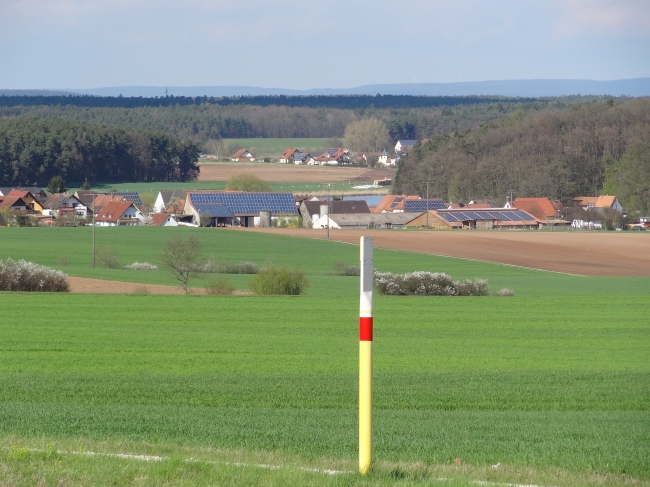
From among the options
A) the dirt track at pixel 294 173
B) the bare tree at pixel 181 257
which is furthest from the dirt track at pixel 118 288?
the dirt track at pixel 294 173

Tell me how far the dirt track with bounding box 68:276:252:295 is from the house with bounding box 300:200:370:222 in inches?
2141

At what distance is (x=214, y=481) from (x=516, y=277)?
4499 centimetres

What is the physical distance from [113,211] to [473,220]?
40763mm

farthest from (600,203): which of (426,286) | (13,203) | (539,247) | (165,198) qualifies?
(426,286)

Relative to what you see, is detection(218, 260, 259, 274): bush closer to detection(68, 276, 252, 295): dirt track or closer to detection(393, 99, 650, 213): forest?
detection(68, 276, 252, 295): dirt track

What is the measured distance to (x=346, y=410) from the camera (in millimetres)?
10859

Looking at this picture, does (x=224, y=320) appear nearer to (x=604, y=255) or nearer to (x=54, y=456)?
(x=54, y=456)

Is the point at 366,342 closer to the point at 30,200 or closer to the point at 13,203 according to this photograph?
the point at 13,203

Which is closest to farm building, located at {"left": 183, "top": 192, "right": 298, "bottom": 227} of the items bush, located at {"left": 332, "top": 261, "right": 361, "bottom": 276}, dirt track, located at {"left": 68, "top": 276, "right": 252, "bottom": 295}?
bush, located at {"left": 332, "top": 261, "right": 361, "bottom": 276}

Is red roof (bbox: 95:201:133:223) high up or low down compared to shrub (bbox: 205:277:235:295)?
down

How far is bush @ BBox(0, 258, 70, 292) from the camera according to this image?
36781 mm

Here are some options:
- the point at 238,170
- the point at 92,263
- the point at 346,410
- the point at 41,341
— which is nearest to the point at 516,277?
the point at 92,263

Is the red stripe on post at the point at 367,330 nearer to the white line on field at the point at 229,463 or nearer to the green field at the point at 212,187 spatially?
the white line on field at the point at 229,463

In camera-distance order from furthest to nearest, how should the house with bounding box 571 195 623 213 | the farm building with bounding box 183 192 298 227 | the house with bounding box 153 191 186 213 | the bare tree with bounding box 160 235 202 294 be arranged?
the house with bounding box 153 191 186 213, the house with bounding box 571 195 623 213, the farm building with bounding box 183 192 298 227, the bare tree with bounding box 160 235 202 294
